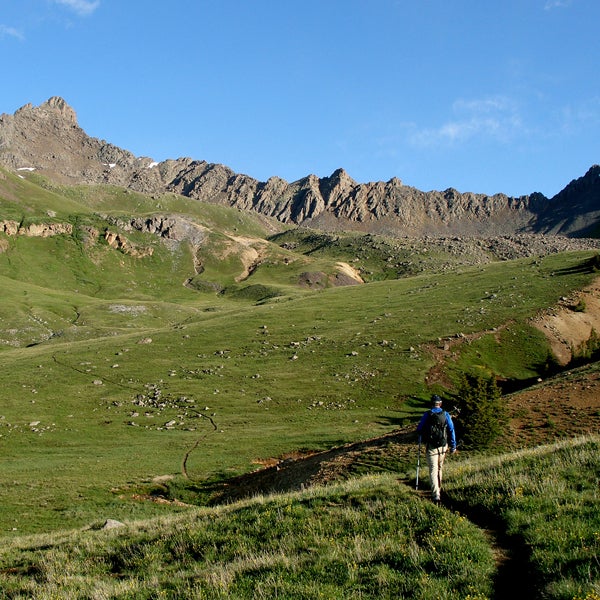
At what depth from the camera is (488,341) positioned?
73.4 metres

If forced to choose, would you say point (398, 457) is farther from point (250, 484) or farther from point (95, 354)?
point (95, 354)

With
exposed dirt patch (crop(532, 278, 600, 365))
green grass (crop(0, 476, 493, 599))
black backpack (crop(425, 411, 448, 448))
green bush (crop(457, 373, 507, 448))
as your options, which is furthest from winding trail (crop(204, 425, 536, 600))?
exposed dirt patch (crop(532, 278, 600, 365))

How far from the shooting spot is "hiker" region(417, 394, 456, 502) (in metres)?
17.2

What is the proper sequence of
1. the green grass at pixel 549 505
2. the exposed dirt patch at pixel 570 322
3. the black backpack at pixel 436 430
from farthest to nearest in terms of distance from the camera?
the exposed dirt patch at pixel 570 322
the black backpack at pixel 436 430
the green grass at pixel 549 505

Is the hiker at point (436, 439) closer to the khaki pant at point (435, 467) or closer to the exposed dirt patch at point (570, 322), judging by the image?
the khaki pant at point (435, 467)

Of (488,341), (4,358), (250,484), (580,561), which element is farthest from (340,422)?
(4,358)

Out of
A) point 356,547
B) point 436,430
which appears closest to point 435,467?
point 436,430

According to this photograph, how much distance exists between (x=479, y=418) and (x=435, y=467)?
42.0 feet

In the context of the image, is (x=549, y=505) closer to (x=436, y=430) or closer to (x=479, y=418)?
(x=436, y=430)

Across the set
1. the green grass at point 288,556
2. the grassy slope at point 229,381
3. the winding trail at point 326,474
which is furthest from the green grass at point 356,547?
the grassy slope at point 229,381

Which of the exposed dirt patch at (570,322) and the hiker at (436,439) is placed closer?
the hiker at (436,439)

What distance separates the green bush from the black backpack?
1173 centimetres

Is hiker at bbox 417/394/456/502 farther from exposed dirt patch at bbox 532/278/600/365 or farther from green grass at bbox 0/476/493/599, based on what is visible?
exposed dirt patch at bbox 532/278/600/365

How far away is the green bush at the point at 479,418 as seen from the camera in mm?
28625
